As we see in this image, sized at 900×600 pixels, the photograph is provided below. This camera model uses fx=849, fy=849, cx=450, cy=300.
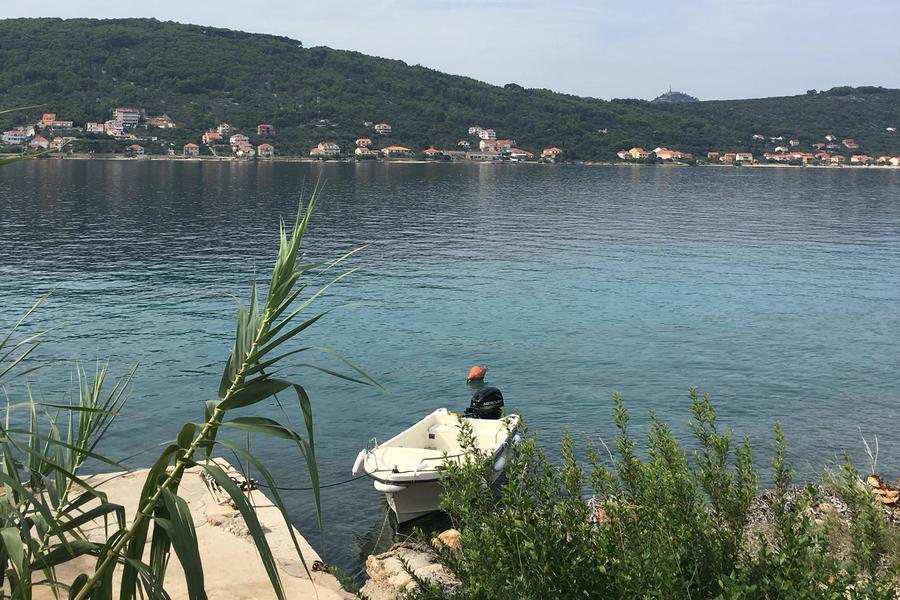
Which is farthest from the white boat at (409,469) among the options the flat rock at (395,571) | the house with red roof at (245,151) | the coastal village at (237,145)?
the house with red roof at (245,151)

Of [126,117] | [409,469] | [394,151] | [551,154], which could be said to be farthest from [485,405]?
→ [551,154]

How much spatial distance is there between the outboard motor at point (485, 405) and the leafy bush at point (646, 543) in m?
11.4

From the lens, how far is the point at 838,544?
1085cm

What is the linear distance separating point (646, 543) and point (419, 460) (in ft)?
31.2

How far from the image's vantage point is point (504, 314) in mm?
31969

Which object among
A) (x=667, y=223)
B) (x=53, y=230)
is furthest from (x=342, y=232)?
(x=667, y=223)

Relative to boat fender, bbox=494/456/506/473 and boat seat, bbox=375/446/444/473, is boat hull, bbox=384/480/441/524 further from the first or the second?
boat fender, bbox=494/456/506/473

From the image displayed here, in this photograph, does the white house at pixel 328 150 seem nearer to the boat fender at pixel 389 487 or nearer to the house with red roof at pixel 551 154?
the house with red roof at pixel 551 154

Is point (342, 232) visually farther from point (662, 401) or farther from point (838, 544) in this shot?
point (838, 544)

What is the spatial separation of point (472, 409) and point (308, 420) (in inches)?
593

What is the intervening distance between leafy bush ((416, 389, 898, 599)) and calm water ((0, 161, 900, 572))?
2.89m

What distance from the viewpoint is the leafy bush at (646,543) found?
17.3 ft

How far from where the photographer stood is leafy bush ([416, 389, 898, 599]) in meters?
5.27

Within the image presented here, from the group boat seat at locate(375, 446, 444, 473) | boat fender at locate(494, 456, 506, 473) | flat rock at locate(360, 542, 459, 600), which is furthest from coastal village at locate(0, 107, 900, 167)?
flat rock at locate(360, 542, 459, 600)
